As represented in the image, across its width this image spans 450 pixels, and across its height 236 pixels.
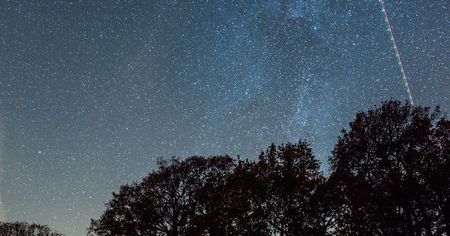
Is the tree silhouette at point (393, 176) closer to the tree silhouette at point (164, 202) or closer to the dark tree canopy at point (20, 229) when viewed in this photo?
the tree silhouette at point (164, 202)

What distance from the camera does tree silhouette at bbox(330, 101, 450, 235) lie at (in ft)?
89.1

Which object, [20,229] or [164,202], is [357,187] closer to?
[164,202]

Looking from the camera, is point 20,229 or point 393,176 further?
point 20,229

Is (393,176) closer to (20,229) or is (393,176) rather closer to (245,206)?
(245,206)

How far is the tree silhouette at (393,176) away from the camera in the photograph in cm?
2716

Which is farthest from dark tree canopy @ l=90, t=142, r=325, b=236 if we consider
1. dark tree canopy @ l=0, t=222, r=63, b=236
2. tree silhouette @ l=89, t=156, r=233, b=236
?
dark tree canopy @ l=0, t=222, r=63, b=236

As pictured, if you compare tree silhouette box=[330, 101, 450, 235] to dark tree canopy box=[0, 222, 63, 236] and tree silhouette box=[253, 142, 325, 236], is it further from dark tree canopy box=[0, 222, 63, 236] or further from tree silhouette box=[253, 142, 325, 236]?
dark tree canopy box=[0, 222, 63, 236]

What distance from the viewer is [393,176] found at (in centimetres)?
2805

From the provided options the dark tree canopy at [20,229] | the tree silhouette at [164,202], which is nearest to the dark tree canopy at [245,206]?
the tree silhouette at [164,202]

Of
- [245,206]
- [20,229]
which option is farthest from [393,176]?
[20,229]

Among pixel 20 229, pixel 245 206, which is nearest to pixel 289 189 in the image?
pixel 245 206

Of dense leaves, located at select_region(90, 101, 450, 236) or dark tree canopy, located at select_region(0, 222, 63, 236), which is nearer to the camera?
dense leaves, located at select_region(90, 101, 450, 236)

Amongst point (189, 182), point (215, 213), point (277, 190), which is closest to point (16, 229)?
point (189, 182)

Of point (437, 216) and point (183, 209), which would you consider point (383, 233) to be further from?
point (183, 209)
